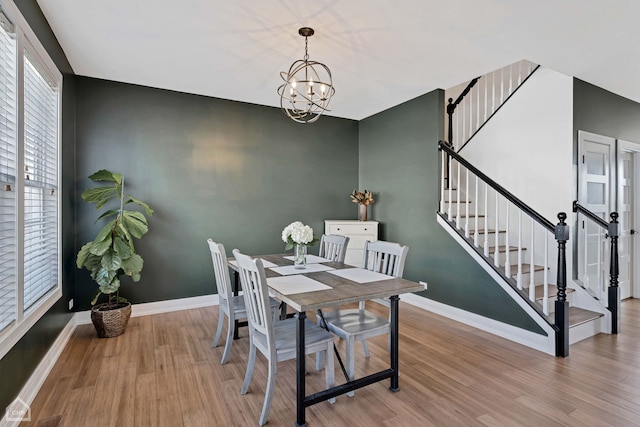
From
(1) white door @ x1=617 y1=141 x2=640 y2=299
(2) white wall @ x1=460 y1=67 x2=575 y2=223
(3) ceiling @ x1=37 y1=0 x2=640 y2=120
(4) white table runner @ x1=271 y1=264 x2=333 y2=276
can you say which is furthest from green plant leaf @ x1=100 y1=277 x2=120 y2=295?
(1) white door @ x1=617 y1=141 x2=640 y2=299

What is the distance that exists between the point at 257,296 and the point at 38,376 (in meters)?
1.75

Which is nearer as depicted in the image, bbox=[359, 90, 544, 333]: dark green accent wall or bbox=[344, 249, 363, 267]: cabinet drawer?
bbox=[359, 90, 544, 333]: dark green accent wall

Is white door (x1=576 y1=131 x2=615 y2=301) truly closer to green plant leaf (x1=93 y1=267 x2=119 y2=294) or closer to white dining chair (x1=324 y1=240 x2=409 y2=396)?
white dining chair (x1=324 y1=240 x2=409 y2=396)

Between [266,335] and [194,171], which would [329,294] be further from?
[194,171]

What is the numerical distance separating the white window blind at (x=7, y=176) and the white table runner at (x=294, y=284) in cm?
148

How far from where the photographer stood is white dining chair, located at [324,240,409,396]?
2.28 m

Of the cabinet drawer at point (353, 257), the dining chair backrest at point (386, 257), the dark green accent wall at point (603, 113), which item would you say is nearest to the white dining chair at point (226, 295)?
the dining chair backrest at point (386, 257)

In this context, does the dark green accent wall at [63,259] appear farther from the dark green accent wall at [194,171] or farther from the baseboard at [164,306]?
the baseboard at [164,306]

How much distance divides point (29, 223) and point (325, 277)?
6.98 feet

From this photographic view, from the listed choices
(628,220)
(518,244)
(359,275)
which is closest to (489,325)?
(518,244)

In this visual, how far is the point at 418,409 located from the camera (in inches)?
83.0

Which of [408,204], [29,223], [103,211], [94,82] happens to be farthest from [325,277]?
[94,82]

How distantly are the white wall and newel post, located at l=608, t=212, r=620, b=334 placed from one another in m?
0.45

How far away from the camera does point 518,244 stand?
338cm
